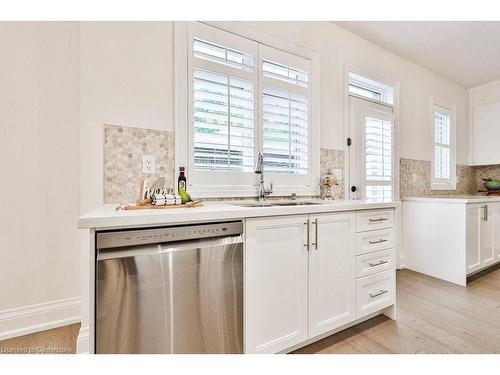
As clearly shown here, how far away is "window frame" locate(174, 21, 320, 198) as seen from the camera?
183cm

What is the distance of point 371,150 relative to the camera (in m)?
2.89

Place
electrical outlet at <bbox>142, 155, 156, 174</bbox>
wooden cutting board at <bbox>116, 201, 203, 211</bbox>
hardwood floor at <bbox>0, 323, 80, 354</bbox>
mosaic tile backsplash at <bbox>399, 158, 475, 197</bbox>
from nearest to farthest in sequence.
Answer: wooden cutting board at <bbox>116, 201, 203, 211</bbox> → hardwood floor at <bbox>0, 323, 80, 354</bbox> → electrical outlet at <bbox>142, 155, 156, 174</bbox> → mosaic tile backsplash at <bbox>399, 158, 475, 197</bbox>

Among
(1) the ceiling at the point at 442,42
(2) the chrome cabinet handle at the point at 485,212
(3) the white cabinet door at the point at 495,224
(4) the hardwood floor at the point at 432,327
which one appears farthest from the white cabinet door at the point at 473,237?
(1) the ceiling at the point at 442,42

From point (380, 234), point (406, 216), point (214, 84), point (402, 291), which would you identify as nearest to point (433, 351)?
point (380, 234)

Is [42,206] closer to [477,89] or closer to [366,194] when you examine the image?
[366,194]

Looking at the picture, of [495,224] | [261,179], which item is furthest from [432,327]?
[495,224]

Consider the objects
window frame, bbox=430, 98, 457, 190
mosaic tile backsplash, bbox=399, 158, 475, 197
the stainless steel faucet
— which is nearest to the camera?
the stainless steel faucet

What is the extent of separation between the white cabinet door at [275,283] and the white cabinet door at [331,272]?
0.22 ft

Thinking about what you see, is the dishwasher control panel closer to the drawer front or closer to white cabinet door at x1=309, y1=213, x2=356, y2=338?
white cabinet door at x1=309, y1=213, x2=356, y2=338

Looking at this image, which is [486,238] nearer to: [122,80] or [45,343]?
[122,80]

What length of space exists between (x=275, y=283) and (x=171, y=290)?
22.0 inches

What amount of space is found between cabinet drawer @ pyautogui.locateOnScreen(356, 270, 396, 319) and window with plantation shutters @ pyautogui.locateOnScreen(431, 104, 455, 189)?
7.92 ft

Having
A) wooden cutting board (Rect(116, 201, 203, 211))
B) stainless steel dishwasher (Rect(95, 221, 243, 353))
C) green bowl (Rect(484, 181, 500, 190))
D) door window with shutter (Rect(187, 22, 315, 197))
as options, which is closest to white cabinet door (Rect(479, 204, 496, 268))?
green bowl (Rect(484, 181, 500, 190))

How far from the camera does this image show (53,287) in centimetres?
172
